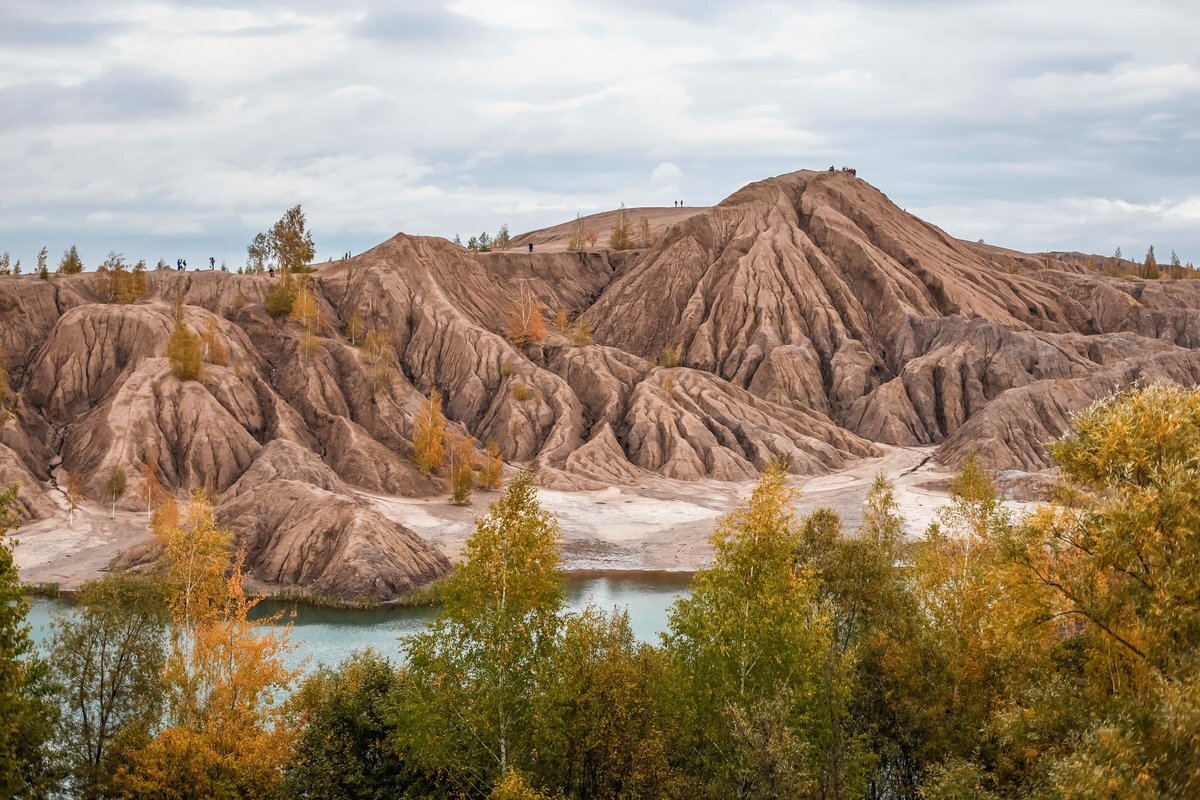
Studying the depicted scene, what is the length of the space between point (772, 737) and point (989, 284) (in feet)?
501

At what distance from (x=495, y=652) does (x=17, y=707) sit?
9.83 meters

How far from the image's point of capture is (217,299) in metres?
128

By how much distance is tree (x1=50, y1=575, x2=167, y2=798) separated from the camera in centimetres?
2958

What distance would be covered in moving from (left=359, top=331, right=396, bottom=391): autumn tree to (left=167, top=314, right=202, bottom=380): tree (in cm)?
1863

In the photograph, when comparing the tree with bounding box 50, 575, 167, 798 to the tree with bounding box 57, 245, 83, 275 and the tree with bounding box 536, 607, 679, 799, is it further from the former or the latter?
the tree with bounding box 57, 245, 83, 275

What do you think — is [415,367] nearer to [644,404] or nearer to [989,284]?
[644,404]

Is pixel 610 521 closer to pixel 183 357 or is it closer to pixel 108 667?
pixel 183 357

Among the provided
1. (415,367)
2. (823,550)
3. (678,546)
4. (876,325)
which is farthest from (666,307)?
(823,550)

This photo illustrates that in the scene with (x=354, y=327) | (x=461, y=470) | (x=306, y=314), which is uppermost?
(x=306, y=314)

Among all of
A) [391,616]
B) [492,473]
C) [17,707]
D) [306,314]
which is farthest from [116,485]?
[17,707]

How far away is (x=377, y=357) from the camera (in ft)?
398

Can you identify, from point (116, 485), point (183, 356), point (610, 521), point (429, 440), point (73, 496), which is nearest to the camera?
point (73, 496)

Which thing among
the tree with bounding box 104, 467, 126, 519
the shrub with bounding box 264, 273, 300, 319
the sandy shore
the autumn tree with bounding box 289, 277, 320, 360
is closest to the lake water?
the sandy shore

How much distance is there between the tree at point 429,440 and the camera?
102250 mm
